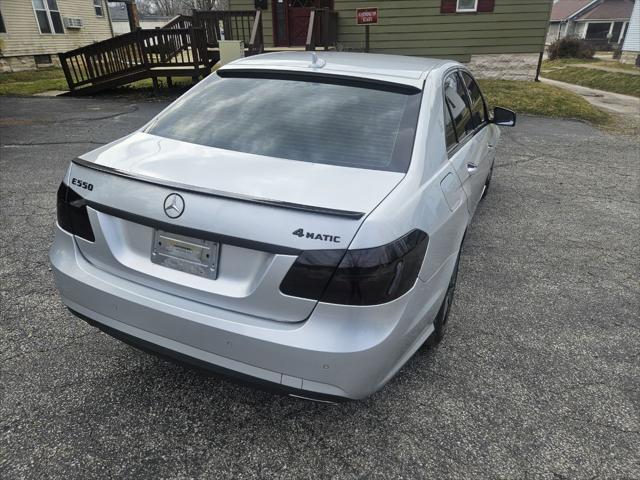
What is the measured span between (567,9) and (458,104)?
2296 inches

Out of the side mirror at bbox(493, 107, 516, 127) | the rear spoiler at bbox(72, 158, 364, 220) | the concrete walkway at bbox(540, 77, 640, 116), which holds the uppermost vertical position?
the rear spoiler at bbox(72, 158, 364, 220)

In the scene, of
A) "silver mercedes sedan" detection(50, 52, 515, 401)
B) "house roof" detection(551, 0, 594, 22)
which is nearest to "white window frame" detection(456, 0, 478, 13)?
"silver mercedes sedan" detection(50, 52, 515, 401)

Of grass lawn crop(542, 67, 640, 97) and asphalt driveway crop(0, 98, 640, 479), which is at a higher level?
asphalt driveway crop(0, 98, 640, 479)

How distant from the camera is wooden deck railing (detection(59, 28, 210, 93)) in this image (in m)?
12.0

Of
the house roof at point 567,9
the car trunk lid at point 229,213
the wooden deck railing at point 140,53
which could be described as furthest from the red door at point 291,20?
the house roof at point 567,9

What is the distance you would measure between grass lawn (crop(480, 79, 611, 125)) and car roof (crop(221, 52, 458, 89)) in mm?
9151

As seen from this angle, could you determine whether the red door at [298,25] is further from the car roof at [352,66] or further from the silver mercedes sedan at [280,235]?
the silver mercedes sedan at [280,235]

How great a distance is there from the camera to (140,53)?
39.9ft

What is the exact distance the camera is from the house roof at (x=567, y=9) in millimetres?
48156

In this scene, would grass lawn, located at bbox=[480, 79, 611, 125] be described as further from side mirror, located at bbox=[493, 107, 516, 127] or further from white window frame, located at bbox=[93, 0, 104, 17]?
white window frame, located at bbox=[93, 0, 104, 17]

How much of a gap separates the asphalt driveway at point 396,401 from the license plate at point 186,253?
32.8 inches

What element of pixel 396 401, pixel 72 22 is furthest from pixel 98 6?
pixel 396 401

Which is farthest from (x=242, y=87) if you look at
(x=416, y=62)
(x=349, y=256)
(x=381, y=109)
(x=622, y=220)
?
(x=622, y=220)

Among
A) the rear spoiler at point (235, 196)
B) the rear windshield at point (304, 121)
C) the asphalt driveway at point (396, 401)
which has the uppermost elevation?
the rear windshield at point (304, 121)
